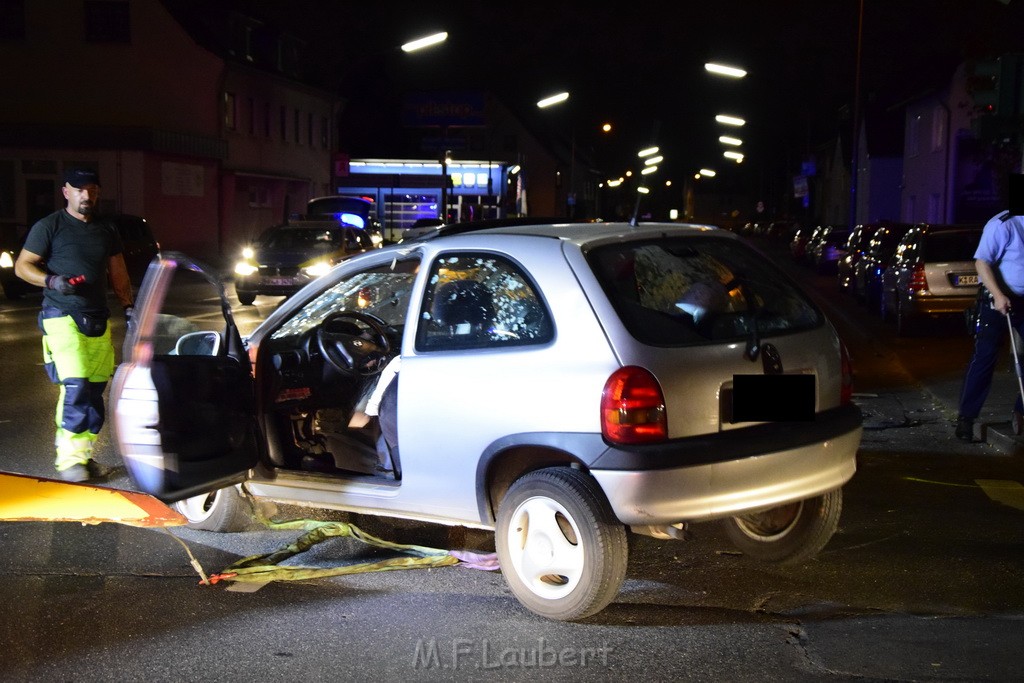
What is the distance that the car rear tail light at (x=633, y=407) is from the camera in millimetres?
4879

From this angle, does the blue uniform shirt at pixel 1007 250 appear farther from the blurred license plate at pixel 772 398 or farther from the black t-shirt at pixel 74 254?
the black t-shirt at pixel 74 254

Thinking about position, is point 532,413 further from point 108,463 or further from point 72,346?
point 108,463

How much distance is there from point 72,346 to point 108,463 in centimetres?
114

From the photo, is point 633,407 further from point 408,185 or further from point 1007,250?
point 408,185

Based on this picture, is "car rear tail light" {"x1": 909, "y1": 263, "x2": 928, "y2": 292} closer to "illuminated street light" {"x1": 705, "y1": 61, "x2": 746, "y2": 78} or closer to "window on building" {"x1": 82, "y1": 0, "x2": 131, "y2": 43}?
"illuminated street light" {"x1": 705, "y1": 61, "x2": 746, "y2": 78}

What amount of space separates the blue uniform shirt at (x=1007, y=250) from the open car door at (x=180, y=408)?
5463 mm

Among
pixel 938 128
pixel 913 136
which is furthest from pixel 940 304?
pixel 913 136

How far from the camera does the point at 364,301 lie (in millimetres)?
7477

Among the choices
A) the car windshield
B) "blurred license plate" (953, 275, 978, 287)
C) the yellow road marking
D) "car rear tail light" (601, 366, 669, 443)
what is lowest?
the yellow road marking

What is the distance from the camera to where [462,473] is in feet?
17.7

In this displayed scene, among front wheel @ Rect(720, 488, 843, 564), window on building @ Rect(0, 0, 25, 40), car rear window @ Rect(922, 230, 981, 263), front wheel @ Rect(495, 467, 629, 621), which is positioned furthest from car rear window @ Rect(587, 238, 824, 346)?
window on building @ Rect(0, 0, 25, 40)

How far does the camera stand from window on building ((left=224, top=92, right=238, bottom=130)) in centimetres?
4278

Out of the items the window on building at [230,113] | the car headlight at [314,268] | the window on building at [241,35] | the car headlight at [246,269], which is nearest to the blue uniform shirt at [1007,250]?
the car headlight at [314,268]

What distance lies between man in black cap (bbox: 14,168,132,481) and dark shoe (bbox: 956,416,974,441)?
6115 millimetres
